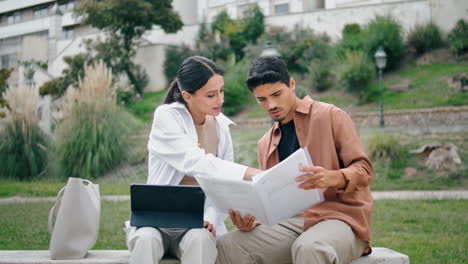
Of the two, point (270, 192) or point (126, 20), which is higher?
point (126, 20)

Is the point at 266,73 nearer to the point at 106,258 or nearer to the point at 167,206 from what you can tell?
the point at 167,206

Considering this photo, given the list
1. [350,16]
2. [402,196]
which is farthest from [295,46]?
[402,196]

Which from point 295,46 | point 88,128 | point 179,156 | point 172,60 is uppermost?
point 295,46

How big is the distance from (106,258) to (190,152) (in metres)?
0.77

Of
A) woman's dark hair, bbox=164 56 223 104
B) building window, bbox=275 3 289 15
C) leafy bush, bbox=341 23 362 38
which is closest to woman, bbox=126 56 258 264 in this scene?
woman's dark hair, bbox=164 56 223 104

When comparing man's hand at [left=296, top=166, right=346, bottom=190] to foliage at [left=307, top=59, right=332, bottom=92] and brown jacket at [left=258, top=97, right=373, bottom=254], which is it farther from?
foliage at [left=307, top=59, right=332, bottom=92]

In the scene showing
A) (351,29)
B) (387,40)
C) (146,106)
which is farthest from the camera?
(146,106)

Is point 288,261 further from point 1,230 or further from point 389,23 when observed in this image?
point 389,23

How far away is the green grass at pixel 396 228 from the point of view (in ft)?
14.6

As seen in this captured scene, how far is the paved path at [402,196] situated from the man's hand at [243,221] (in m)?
5.57

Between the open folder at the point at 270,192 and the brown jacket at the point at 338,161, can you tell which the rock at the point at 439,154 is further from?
the open folder at the point at 270,192

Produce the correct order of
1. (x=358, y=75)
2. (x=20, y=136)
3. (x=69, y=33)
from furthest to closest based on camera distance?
(x=69, y=33) → (x=358, y=75) → (x=20, y=136)

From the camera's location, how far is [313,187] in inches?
84.5

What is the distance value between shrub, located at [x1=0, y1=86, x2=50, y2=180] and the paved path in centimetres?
203
